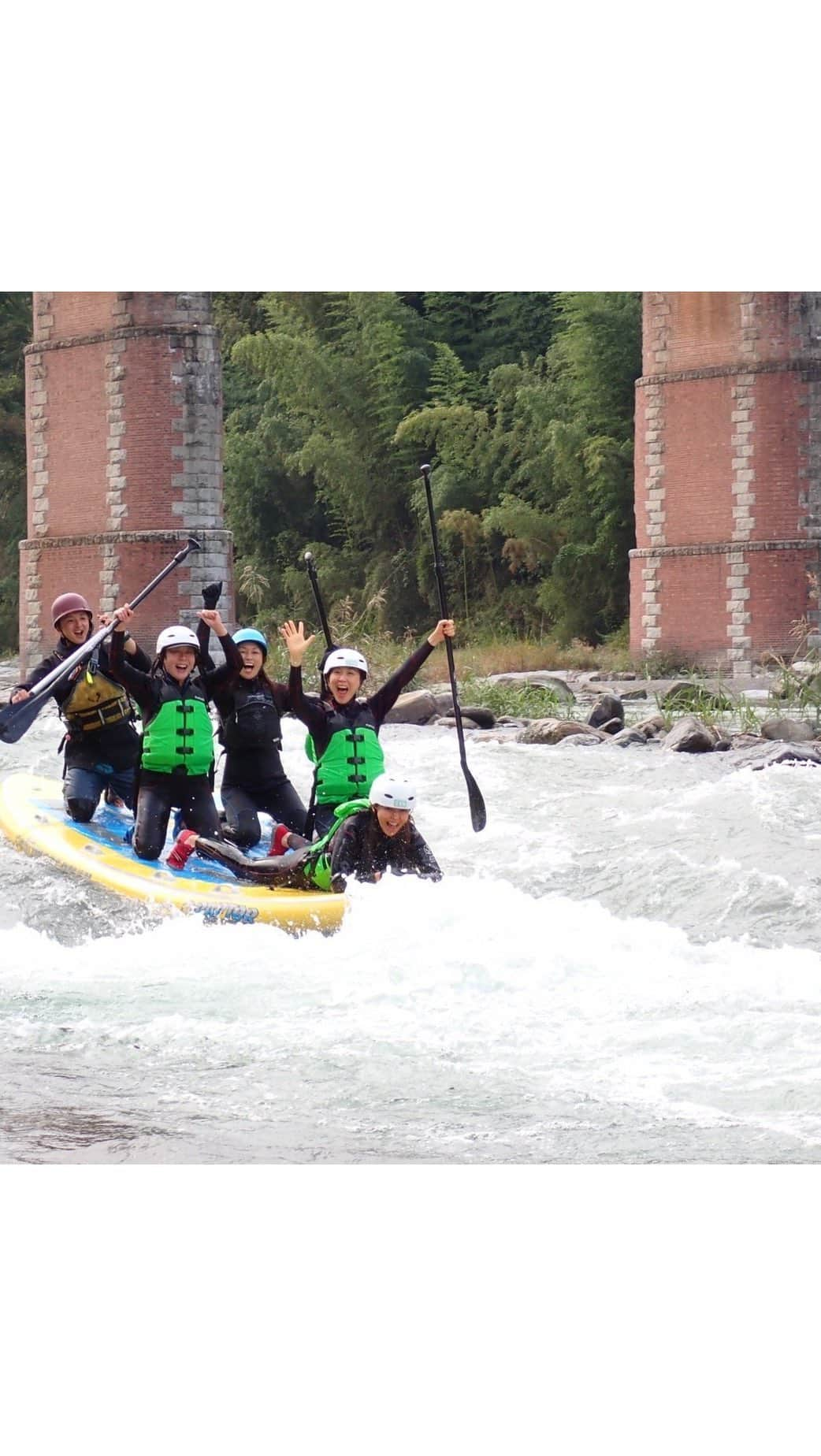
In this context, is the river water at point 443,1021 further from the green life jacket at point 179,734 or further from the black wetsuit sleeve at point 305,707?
the black wetsuit sleeve at point 305,707

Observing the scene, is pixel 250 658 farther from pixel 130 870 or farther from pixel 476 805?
pixel 476 805

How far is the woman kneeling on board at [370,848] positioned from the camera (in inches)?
254

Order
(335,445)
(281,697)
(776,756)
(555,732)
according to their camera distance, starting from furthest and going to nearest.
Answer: (335,445) → (555,732) → (776,756) → (281,697)

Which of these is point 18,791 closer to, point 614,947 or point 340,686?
point 340,686

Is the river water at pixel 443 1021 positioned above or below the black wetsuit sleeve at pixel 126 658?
below

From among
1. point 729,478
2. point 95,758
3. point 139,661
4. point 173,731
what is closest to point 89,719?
point 95,758

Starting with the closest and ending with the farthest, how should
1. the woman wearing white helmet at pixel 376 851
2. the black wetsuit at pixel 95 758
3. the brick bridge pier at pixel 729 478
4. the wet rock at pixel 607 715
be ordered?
the woman wearing white helmet at pixel 376 851, the black wetsuit at pixel 95 758, the wet rock at pixel 607 715, the brick bridge pier at pixel 729 478

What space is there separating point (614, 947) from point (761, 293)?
409 inches

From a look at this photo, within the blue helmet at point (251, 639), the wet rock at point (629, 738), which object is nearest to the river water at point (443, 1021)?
the blue helmet at point (251, 639)

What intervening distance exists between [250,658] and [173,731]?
1.42 feet

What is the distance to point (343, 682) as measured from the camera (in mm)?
7277

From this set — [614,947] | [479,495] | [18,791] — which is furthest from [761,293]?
[614,947]

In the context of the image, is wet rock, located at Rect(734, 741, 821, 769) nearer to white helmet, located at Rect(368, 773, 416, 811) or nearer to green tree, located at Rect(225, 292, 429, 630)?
white helmet, located at Rect(368, 773, 416, 811)

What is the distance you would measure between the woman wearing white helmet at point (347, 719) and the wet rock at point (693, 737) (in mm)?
4618
